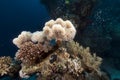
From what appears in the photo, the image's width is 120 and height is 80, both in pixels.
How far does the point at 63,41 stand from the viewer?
6906 mm

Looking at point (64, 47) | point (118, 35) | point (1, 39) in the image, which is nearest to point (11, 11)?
point (1, 39)

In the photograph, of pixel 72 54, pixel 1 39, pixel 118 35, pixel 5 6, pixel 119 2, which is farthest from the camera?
pixel 5 6

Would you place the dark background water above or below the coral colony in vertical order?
above

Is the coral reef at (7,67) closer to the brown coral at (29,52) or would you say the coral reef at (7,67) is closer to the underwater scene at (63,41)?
the underwater scene at (63,41)

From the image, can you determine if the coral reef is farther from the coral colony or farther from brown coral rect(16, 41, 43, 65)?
brown coral rect(16, 41, 43, 65)

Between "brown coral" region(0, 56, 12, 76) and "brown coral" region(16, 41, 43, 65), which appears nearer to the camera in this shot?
"brown coral" region(16, 41, 43, 65)

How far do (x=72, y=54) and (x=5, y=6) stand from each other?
18075 millimetres

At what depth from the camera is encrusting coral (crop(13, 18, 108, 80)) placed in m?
6.20

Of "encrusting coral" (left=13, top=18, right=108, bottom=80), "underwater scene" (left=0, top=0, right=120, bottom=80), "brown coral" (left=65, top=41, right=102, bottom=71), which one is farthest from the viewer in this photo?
"brown coral" (left=65, top=41, right=102, bottom=71)

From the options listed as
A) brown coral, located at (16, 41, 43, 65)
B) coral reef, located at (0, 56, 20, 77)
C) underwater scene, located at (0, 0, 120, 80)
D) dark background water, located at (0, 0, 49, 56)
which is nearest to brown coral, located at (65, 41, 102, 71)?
underwater scene, located at (0, 0, 120, 80)

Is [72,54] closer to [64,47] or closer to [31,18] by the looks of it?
[64,47]

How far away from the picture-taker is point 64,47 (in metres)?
6.92

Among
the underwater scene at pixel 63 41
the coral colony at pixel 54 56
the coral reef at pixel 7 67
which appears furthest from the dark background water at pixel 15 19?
the coral colony at pixel 54 56

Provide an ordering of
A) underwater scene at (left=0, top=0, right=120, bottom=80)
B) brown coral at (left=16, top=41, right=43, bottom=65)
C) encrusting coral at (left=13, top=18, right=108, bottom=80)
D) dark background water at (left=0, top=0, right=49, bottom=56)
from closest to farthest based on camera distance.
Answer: encrusting coral at (left=13, top=18, right=108, bottom=80), underwater scene at (left=0, top=0, right=120, bottom=80), brown coral at (left=16, top=41, right=43, bottom=65), dark background water at (left=0, top=0, right=49, bottom=56)
